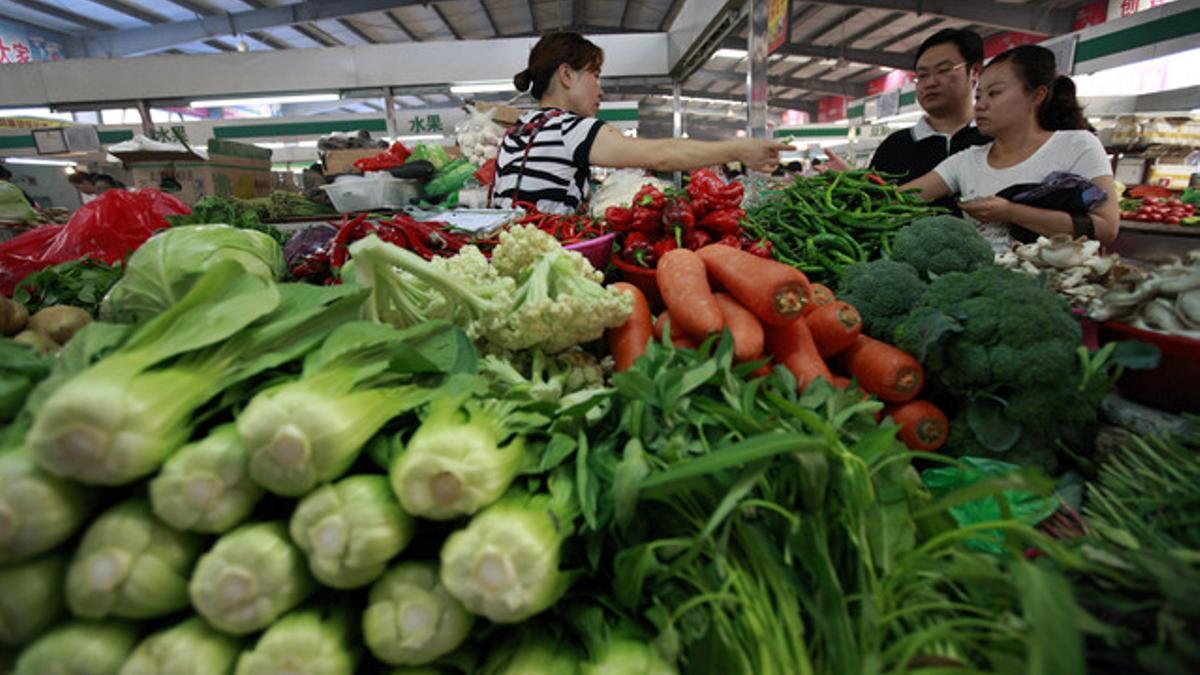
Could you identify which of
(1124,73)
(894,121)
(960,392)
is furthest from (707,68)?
(960,392)

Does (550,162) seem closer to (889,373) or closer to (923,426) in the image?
(889,373)

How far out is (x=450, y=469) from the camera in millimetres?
671

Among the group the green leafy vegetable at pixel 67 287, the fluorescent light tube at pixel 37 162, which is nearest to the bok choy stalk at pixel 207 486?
the green leafy vegetable at pixel 67 287

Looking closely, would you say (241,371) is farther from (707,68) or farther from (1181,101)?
(707,68)

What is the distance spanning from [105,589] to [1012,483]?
109 centimetres

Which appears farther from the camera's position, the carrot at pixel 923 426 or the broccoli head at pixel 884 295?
the broccoli head at pixel 884 295

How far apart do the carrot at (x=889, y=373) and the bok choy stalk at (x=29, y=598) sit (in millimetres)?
1453

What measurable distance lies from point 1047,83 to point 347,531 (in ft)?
11.0

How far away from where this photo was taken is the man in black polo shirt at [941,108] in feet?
9.36

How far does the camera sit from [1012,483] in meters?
0.62

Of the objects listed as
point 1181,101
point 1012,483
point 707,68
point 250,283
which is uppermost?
point 707,68

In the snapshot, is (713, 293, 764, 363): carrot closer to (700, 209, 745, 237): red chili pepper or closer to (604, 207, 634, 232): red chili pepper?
(700, 209, 745, 237): red chili pepper

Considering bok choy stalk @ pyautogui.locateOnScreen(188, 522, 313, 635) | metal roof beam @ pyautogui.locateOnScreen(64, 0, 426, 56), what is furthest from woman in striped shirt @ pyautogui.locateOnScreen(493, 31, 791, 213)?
metal roof beam @ pyautogui.locateOnScreen(64, 0, 426, 56)

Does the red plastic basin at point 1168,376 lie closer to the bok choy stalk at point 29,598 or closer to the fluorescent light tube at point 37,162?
the bok choy stalk at point 29,598
